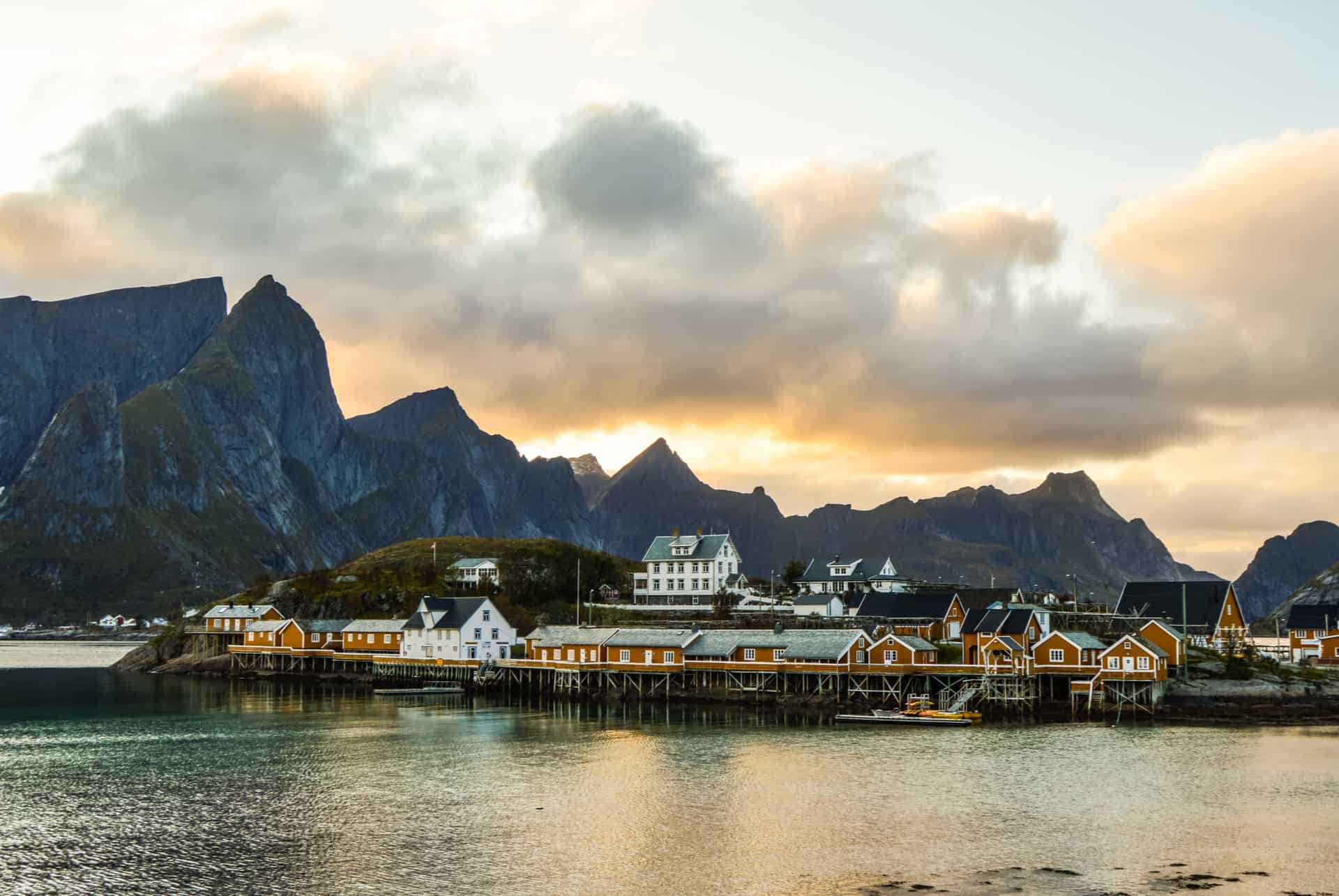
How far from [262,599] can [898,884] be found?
14151cm

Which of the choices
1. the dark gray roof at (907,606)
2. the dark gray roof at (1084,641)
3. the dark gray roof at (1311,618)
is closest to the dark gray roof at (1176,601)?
the dark gray roof at (1311,618)

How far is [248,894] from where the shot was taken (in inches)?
1545

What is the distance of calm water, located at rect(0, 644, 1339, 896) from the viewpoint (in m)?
42.5

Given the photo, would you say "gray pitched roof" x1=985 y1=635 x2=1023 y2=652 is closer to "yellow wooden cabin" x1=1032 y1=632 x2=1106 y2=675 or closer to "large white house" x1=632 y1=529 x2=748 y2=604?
"yellow wooden cabin" x1=1032 y1=632 x2=1106 y2=675

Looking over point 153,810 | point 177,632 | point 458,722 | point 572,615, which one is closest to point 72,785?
point 153,810

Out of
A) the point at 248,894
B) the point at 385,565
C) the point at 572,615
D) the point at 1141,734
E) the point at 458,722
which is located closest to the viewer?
the point at 248,894

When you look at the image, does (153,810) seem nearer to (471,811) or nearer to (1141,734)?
(471,811)

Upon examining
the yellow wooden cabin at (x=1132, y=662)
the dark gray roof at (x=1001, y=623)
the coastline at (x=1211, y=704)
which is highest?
the dark gray roof at (x=1001, y=623)

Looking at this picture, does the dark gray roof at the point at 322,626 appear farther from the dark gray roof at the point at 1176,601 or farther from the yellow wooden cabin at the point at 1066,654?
the dark gray roof at the point at 1176,601

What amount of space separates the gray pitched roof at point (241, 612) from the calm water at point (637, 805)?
2600 inches

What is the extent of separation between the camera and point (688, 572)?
14112 cm

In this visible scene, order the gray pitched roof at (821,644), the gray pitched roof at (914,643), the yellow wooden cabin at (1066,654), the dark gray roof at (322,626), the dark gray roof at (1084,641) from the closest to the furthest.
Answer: the yellow wooden cabin at (1066,654)
the dark gray roof at (1084,641)
the gray pitched roof at (914,643)
the gray pitched roof at (821,644)
the dark gray roof at (322,626)

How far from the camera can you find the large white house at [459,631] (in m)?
122

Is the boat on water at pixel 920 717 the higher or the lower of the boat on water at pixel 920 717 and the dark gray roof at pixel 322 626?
the lower
